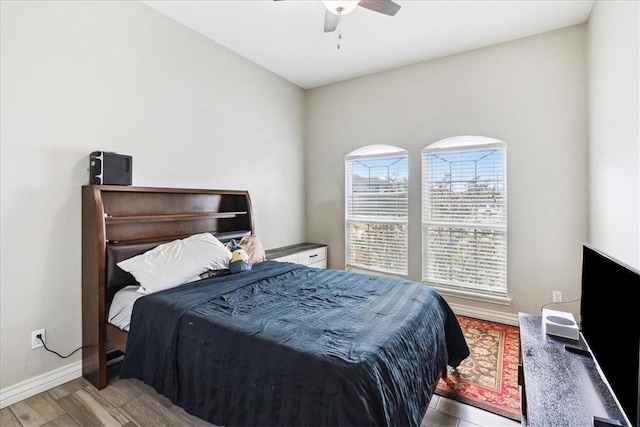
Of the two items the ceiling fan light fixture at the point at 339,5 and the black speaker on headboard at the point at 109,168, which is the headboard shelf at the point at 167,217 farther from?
the ceiling fan light fixture at the point at 339,5

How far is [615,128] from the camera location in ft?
6.92

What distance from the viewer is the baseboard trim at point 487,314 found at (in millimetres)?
3229

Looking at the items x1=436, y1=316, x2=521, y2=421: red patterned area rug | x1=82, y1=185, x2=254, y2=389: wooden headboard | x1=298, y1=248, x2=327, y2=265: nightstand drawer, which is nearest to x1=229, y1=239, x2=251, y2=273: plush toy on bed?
x1=82, y1=185, x2=254, y2=389: wooden headboard

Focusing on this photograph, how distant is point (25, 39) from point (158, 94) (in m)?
0.90

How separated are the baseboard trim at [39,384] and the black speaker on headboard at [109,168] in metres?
1.38

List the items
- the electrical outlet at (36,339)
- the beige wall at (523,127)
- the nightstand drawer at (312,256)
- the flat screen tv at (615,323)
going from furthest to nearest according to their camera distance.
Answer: the nightstand drawer at (312,256) < the beige wall at (523,127) < the electrical outlet at (36,339) < the flat screen tv at (615,323)

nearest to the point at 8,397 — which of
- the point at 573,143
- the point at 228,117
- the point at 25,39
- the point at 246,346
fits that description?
the point at 246,346

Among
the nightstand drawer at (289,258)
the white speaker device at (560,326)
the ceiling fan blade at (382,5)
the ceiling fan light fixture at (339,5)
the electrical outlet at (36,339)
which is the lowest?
the electrical outlet at (36,339)

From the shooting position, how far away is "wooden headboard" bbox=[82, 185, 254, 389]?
2.14 meters

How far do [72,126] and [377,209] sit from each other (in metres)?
3.23

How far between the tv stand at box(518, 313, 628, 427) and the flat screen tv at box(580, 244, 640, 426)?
0.31ft

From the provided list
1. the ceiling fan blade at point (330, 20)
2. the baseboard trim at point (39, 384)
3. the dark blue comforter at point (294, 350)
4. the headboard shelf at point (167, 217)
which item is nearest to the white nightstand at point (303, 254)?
the headboard shelf at point (167, 217)

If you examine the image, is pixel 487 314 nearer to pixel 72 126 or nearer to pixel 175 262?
pixel 175 262

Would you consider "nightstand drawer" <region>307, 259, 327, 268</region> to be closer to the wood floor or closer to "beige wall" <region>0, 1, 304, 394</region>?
"beige wall" <region>0, 1, 304, 394</region>
